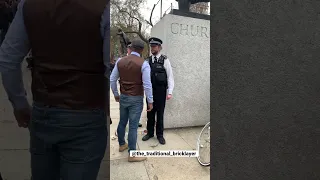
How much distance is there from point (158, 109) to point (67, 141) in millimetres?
2529

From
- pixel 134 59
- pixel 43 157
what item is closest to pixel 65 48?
pixel 43 157

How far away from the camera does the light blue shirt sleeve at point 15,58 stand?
1.31 meters

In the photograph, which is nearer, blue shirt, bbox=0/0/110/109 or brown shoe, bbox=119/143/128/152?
blue shirt, bbox=0/0/110/109

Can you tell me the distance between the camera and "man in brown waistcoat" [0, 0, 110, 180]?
1240 millimetres

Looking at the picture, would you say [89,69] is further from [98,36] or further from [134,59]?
[134,59]

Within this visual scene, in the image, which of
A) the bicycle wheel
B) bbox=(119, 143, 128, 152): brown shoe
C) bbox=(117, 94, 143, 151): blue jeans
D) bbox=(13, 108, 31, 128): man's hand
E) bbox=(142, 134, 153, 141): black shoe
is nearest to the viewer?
bbox=(13, 108, 31, 128): man's hand

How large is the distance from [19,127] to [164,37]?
2335 mm

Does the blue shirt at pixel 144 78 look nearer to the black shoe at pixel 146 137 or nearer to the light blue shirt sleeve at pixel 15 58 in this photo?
the black shoe at pixel 146 137

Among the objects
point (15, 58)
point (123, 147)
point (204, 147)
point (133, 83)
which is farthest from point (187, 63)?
point (15, 58)

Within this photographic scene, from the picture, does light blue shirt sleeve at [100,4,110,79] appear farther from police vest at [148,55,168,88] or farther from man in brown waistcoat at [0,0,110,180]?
police vest at [148,55,168,88]

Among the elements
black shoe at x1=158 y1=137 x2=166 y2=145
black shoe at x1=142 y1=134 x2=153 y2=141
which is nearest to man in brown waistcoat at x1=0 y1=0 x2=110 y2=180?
black shoe at x1=158 y1=137 x2=166 y2=145

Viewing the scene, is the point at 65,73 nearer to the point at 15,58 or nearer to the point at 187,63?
Result: the point at 15,58

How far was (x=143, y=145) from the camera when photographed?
3.79 meters
